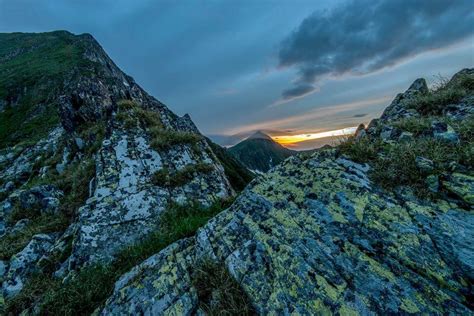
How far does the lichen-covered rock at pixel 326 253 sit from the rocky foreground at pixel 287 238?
0.02 meters

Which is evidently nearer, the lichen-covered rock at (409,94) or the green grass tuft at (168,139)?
the lichen-covered rock at (409,94)

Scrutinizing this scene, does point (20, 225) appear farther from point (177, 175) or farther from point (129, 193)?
point (177, 175)

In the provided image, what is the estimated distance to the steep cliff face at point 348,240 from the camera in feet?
12.7

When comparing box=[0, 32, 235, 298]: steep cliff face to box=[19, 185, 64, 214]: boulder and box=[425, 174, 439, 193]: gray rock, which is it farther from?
box=[425, 174, 439, 193]: gray rock

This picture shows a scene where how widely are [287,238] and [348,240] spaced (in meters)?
1.12

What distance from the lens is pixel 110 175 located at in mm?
10070

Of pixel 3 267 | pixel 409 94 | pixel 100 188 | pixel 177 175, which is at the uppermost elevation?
pixel 409 94

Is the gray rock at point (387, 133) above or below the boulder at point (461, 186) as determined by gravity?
above

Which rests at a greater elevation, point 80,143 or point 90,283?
point 80,143

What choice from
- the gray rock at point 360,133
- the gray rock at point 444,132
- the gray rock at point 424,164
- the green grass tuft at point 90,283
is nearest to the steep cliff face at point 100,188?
the green grass tuft at point 90,283

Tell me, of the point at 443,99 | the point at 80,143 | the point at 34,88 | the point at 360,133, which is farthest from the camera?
the point at 34,88

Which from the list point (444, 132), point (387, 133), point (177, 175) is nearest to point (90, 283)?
point (177, 175)

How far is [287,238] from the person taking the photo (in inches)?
199

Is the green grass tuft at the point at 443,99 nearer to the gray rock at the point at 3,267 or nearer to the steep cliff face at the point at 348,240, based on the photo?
the steep cliff face at the point at 348,240
